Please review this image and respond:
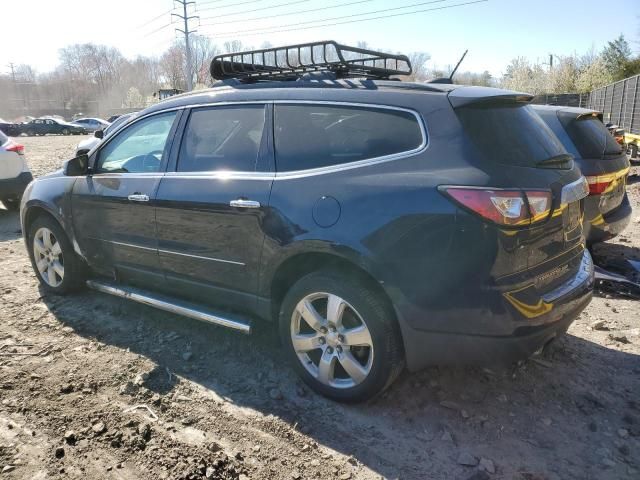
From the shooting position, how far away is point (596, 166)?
5.06 meters

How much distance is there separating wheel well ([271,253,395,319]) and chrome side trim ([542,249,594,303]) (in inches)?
34.0

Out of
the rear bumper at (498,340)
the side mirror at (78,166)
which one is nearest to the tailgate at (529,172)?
the rear bumper at (498,340)

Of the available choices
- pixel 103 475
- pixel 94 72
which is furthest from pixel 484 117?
pixel 94 72

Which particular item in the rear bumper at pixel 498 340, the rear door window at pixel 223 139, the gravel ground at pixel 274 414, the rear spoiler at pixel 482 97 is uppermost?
the rear spoiler at pixel 482 97

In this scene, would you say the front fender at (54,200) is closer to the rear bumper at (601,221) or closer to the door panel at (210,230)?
the door panel at (210,230)

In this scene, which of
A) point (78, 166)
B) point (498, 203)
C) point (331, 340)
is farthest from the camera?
point (78, 166)

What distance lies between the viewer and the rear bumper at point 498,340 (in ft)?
8.53

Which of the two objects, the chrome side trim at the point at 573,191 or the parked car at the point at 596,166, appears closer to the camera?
the chrome side trim at the point at 573,191

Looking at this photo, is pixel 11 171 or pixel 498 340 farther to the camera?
pixel 11 171

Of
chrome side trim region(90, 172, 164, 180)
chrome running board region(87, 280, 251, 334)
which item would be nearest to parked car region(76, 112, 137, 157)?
chrome side trim region(90, 172, 164, 180)

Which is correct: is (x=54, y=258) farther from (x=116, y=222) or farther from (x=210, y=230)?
(x=210, y=230)

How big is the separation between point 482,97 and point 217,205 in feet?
5.80

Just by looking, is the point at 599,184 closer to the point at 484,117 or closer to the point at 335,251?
the point at 484,117

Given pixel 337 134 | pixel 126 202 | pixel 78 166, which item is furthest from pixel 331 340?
pixel 78 166
